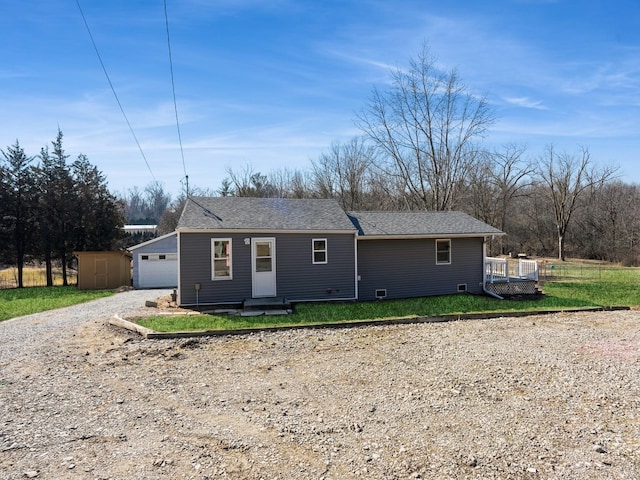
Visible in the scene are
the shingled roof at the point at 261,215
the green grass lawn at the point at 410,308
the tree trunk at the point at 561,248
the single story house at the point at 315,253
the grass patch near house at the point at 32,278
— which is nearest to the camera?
the green grass lawn at the point at 410,308

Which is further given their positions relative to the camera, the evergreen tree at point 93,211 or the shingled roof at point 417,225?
the evergreen tree at point 93,211

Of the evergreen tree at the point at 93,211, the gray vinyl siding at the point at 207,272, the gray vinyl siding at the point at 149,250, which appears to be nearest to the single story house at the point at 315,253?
the gray vinyl siding at the point at 207,272

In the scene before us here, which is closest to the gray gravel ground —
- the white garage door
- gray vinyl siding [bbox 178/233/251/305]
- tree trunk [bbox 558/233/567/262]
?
gray vinyl siding [bbox 178/233/251/305]

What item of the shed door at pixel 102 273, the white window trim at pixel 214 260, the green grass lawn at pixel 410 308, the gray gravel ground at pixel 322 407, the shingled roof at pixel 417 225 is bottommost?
the gray gravel ground at pixel 322 407

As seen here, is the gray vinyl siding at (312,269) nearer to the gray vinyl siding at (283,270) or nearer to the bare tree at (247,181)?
the gray vinyl siding at (283,270)

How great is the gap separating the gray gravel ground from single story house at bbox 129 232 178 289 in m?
11.8

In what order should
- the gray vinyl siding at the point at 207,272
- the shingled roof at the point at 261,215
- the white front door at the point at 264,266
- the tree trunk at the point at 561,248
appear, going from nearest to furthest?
the gray vinyl siding at the point at 207,272 → the shingled roof at the point at 261,215 → the white front door at the point at 264,266 → the tree trunk at the point at 561,248

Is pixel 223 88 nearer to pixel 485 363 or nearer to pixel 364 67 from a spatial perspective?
pixel 364 67

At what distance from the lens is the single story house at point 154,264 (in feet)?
66.6

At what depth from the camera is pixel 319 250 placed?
12875 millimetres

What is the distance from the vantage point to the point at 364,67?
16656 millimetres

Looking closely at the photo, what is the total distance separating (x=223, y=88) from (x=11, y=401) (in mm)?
10684

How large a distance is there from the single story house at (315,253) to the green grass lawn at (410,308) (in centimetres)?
81

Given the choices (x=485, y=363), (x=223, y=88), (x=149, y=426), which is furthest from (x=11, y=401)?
(x=223, y=88)
